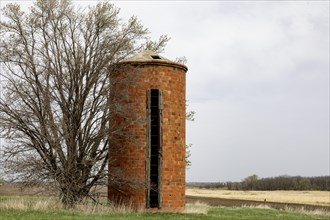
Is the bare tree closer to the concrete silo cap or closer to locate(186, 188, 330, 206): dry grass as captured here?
the concrete silo cap

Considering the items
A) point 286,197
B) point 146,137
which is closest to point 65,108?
point 146,137

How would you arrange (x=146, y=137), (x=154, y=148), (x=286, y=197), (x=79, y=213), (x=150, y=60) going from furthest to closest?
(x=286, y=197), (x=150, y=60), (x=154, y=148), (x=146, y=137), (x=79, y=213)

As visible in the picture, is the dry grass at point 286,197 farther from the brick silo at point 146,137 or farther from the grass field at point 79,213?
the grass field at point 79,213

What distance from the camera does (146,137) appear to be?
784 inches

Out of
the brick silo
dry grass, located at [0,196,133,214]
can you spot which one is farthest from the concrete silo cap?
dry grass, located at [0,196,133,214]

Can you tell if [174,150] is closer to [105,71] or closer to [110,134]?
[110,134]

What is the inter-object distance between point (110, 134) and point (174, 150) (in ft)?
8.75

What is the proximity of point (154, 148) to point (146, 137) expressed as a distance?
1.84 ft

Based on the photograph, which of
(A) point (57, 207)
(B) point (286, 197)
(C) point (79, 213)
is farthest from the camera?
(B) point (286, 197)

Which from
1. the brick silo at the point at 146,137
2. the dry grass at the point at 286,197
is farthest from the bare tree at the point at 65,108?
the dry grass at the point at 286,197

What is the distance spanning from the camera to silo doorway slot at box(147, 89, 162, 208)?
64.7 feet

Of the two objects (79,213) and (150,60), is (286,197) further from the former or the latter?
(79,213)

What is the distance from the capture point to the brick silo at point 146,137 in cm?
1977

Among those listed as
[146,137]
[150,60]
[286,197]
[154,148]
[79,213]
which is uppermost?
[150,60]
